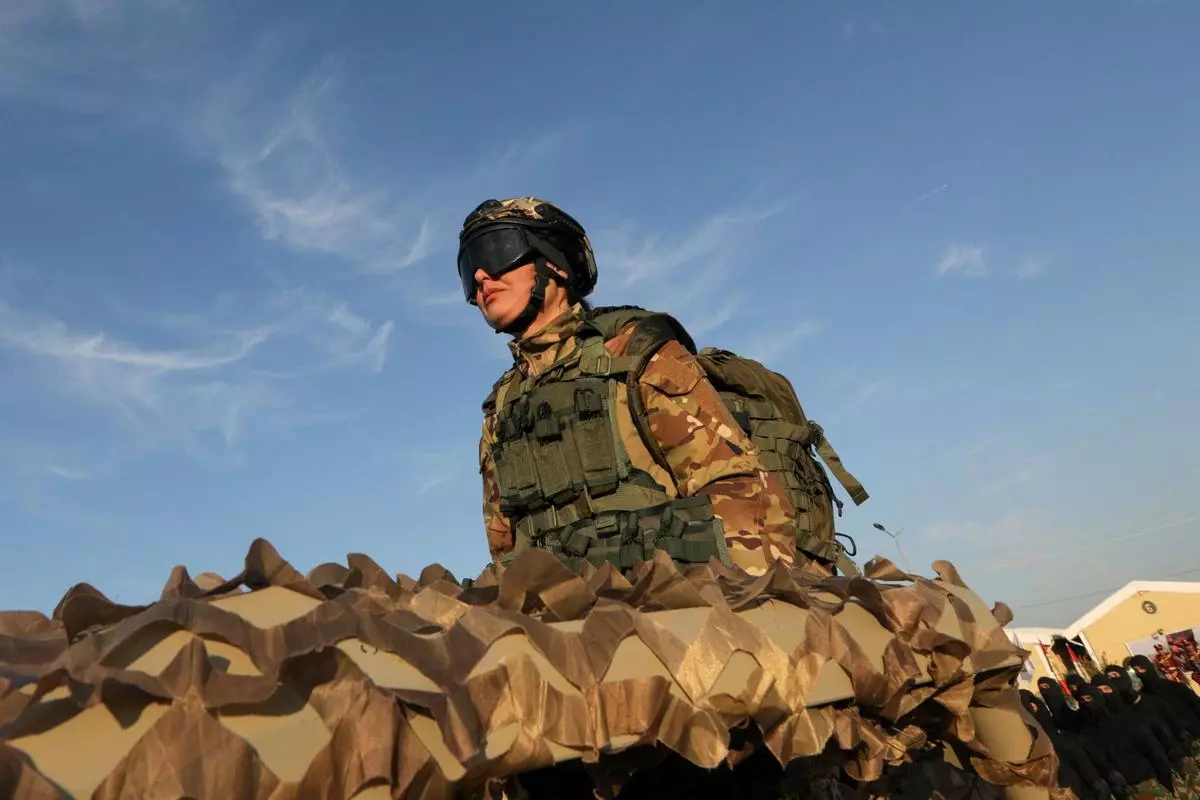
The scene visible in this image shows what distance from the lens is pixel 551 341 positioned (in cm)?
372

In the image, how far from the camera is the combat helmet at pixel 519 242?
371 cm

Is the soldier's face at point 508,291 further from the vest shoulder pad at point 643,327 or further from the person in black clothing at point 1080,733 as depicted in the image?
the person in black clothing at point 1080,733

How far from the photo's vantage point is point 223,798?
748 millimetres

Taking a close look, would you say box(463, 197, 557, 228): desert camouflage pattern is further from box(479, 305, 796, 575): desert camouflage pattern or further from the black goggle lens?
box(479, 305, 796, 575): desert camouflage pattern

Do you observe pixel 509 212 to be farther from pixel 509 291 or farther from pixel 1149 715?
pixel 1149 715

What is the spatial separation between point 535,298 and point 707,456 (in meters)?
1.18

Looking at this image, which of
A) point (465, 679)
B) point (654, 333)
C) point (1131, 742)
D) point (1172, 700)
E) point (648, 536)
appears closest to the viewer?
point (465, 679)

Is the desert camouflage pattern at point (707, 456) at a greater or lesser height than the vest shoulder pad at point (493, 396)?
lesser

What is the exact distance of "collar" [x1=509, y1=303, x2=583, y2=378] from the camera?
3701 millimetres

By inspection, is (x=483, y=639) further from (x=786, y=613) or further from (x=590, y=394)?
(x=590, y=394)

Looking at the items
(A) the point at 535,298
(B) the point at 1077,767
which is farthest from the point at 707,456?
(B) the point at 1077,767

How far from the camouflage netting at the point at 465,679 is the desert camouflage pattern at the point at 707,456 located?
50.5 inches

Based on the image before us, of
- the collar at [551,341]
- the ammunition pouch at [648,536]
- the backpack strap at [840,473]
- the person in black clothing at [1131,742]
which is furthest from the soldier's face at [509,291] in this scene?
the person in black clothing at [1131,742]

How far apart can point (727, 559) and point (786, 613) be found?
1441 mm
